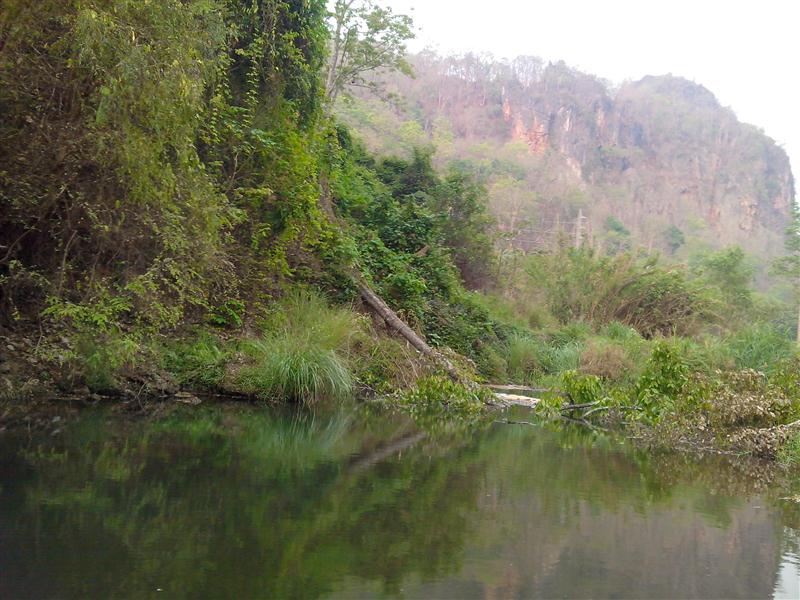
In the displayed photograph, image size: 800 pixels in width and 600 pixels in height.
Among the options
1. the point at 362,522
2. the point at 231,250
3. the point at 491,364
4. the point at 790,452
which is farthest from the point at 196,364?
the point at 790,452

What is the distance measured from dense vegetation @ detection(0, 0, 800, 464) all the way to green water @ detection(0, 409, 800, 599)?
8.27ft

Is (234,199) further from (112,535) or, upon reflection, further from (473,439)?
(112,535)

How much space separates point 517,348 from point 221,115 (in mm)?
8604

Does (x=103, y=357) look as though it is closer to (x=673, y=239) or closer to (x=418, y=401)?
(x=418, y=401)

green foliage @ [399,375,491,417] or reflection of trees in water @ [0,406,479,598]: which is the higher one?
reflection of trees in water @ [0,406,479,598]

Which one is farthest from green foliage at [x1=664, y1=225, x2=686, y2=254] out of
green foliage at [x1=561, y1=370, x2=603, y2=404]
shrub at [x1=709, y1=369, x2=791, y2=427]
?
shrub at [x1=709, y1=369, x2=791, y2=427]

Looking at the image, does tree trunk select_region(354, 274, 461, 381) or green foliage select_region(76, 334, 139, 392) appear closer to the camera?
green foliage select_region(76, 334, 139, 392)

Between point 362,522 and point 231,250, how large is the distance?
30.3ft

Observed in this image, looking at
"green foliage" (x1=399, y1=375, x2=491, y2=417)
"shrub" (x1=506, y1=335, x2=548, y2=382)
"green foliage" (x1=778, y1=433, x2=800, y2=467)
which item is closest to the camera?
"green foliage" (x1=778, y1=433, x2=800, y2=467)

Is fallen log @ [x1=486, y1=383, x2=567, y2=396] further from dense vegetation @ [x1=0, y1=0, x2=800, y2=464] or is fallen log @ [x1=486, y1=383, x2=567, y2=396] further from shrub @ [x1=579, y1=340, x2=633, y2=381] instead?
shrub @ [x1=579, y1=340, x2=633, y2=381]

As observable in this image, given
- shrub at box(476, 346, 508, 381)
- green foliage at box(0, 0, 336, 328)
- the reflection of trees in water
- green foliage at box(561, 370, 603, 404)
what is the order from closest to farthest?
the reflection of trees in water
green foliage at box(0, 0, 336, 328)
green foliage at box(561, 370, 603, 404)
shrub at box(476, 346, 508, 381)

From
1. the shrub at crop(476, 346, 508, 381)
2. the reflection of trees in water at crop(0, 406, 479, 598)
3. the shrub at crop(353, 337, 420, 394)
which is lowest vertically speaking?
the shrub at crop(476, 346, 508, 381)

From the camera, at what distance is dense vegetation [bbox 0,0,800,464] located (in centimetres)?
791

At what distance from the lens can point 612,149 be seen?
8256 cm
